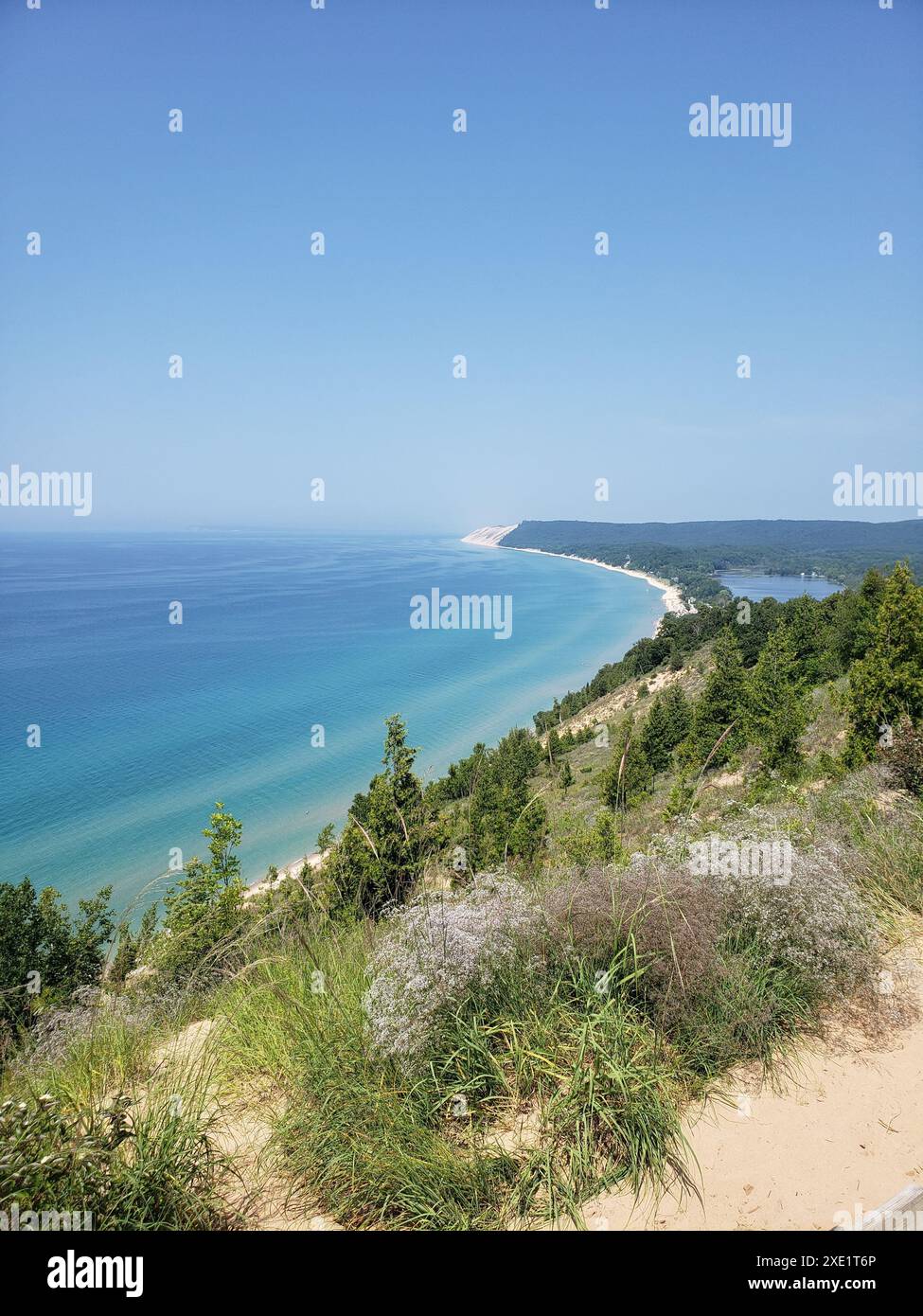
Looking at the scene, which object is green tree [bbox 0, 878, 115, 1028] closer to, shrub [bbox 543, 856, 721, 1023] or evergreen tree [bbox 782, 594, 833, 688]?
shrub [bbox 543, 856, 721, 1023]

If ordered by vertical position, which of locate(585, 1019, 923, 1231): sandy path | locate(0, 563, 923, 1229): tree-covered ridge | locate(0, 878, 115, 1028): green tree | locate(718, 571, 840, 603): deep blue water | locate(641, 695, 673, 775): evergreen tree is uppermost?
locate(718, 571, 840, 603): deep blue water

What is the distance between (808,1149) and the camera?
255cm

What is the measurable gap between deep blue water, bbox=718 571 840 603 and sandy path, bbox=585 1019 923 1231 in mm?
104565

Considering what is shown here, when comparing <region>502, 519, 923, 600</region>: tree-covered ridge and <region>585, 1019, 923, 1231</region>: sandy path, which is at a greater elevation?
<region>502, 519, 923, 600</region>: tree-covered ridge

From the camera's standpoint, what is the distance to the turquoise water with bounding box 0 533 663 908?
Answer: 29.9m

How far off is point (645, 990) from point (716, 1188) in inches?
29.9

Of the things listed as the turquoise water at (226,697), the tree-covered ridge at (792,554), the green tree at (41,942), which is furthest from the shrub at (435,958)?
the tree-covered ridge at (792,554)

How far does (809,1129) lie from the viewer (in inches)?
105

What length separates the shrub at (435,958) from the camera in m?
2.77

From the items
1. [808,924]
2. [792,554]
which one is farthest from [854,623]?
[792,554]

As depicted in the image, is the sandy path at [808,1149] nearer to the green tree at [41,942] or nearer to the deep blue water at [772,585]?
the green tree at [41,942]

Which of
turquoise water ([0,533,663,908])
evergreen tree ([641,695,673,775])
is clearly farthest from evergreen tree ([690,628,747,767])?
turquoise water ([0,533,663,908])

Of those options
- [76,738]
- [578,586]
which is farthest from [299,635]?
[578,586]
